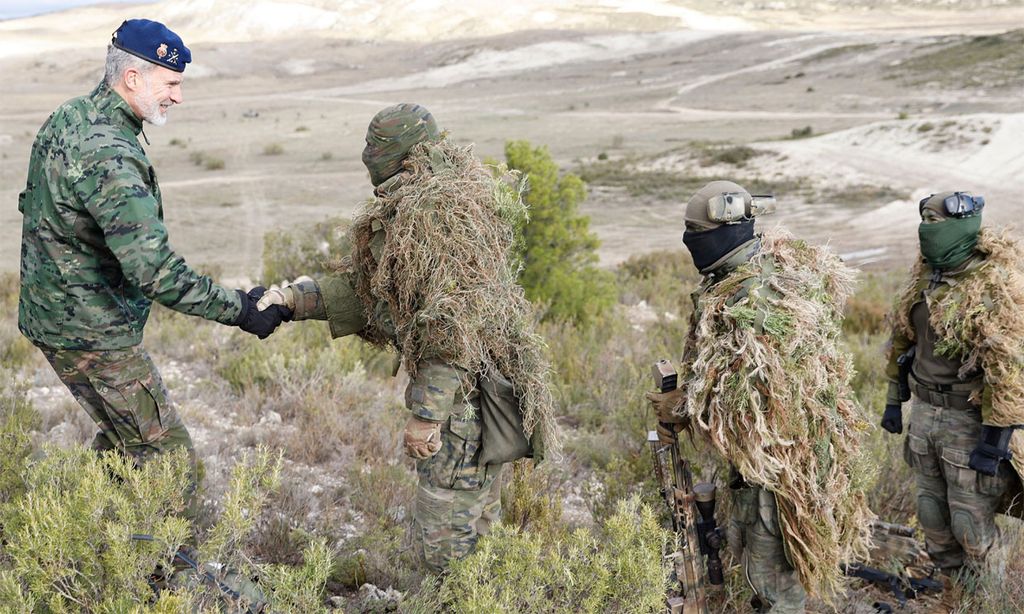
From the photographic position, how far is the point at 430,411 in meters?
2.79

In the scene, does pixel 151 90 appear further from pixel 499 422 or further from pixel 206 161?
pixel 206 161

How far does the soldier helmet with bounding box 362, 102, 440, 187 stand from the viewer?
9.53 feet

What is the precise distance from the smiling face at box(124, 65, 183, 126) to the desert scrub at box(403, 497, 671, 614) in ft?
6.55

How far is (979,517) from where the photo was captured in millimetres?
3482

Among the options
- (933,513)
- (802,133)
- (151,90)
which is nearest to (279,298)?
(151,90)

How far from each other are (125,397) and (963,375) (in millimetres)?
3540

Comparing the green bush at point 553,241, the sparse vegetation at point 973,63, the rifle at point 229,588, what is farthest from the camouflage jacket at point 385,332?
the sparse vegetation at point 973,63

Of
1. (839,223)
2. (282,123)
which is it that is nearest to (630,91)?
(282,123)

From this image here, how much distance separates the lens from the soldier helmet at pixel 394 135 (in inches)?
114

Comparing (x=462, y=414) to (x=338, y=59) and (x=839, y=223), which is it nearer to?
(x=839, y=223)

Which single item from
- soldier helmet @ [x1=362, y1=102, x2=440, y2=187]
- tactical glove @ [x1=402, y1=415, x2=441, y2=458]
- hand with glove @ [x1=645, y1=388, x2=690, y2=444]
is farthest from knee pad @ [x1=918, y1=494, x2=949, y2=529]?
soldier helmet @ [x1=362, y1=102, x2=440, y2=187]

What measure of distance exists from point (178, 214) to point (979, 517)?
17421 mm

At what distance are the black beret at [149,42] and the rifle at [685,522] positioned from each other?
7.31 ft

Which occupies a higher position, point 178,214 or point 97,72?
point 97,72
